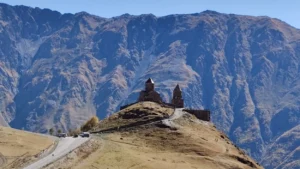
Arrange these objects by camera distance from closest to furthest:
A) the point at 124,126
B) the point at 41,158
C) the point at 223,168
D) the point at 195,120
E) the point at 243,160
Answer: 1. the point at 41,158
2. the point at 223,168
3. the point at 243,160
4. the point at 124,126
5. the point at 195,120

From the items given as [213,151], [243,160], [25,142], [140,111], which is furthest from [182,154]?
[25,142]

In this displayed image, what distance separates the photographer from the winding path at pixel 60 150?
122000 millimetres

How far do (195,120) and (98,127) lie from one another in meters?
32.1

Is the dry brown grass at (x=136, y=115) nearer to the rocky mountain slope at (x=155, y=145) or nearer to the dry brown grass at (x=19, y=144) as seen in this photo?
the rocky mountain slope at (x=155, y=145)

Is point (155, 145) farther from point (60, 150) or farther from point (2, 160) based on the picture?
point (2, 160)

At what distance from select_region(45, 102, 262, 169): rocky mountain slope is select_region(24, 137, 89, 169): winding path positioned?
2434mm

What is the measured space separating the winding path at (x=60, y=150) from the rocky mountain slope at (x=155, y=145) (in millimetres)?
2434

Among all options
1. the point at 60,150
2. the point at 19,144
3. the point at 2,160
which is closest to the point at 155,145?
the point at 60,150

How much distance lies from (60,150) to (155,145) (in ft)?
88.5

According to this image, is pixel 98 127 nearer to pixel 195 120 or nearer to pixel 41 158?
pixel 195 120

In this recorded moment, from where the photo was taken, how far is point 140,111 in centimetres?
17588

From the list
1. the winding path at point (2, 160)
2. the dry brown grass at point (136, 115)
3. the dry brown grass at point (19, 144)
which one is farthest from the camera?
the dry brown grass at point (19, 144)

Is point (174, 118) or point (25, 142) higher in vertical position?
point (174, 118)

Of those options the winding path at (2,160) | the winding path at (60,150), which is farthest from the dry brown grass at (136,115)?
the winding path at (2,160)
